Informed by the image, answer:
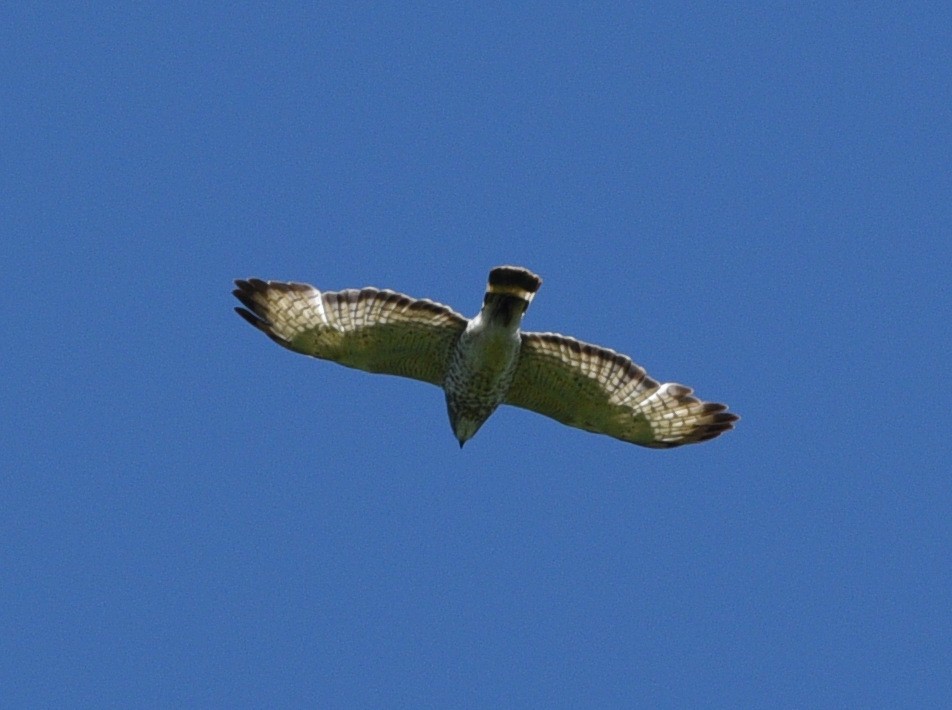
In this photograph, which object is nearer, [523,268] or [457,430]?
[523,268]

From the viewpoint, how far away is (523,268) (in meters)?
14.5

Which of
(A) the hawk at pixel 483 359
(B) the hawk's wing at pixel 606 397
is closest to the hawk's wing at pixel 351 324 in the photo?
(A) the hawk at pixel 483 359

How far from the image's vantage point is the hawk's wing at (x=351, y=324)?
15.2m

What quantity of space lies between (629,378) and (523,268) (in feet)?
5.70

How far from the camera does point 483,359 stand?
593 inches

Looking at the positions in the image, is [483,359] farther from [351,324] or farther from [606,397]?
[606,397]

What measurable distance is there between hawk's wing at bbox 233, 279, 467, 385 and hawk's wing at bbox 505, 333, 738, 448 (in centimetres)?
78

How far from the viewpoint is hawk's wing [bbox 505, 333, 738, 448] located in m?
15.4

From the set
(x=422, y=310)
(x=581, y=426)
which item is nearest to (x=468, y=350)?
(x=422, y=310)

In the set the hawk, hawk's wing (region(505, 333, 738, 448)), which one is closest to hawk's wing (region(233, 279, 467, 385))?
the hawk

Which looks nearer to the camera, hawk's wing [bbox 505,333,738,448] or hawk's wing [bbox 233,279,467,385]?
hawk's wing [bbox 233,279,467,385]

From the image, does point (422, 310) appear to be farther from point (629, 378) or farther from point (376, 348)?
point (629, 378)

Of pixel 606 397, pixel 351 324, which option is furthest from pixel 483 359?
pixel 606 397

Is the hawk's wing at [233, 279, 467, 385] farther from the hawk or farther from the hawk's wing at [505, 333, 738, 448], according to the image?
the hawk's wing at [505, 333, 738, 448]
